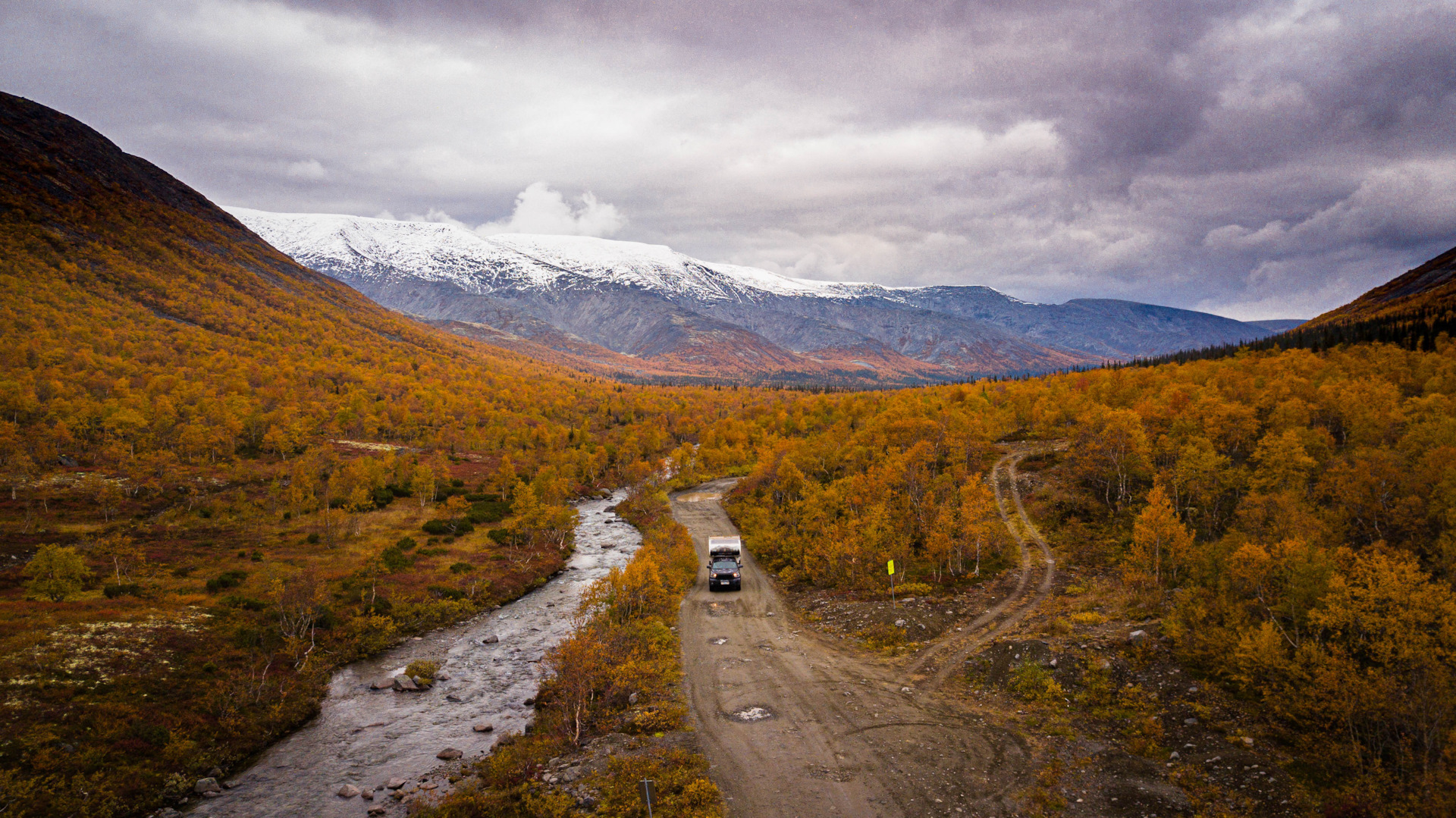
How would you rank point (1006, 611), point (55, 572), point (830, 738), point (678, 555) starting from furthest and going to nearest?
point (678, 555) < point (55, 572) < point (1006, 611) < point (830, 738)

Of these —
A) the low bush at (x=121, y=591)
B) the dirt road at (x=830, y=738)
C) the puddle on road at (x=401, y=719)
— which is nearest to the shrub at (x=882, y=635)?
the dirt road at (x=830, y=738)

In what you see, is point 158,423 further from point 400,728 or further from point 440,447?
point 400,728

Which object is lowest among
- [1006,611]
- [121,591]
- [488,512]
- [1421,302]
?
[488,512]

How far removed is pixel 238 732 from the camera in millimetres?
33250

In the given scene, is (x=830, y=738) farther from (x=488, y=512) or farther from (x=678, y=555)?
(x=488, y=512)

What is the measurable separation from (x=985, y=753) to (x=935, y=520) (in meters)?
29.9

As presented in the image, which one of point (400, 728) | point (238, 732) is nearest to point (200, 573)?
point (238, 732)

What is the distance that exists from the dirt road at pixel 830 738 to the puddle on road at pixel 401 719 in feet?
43.2

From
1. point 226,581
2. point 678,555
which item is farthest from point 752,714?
point 226,581

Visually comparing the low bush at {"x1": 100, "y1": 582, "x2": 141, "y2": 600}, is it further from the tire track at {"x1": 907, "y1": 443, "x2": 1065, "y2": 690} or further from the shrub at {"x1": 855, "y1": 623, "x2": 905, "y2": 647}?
the tire track at {"x1": 907, "y1": 443, "x2": 1065, "y2": 690}

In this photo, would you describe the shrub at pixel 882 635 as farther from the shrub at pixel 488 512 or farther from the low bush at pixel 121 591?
the shrub at pixel 488 512

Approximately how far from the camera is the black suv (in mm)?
51719

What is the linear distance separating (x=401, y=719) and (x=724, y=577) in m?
25.9

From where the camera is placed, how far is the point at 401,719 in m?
35.8
